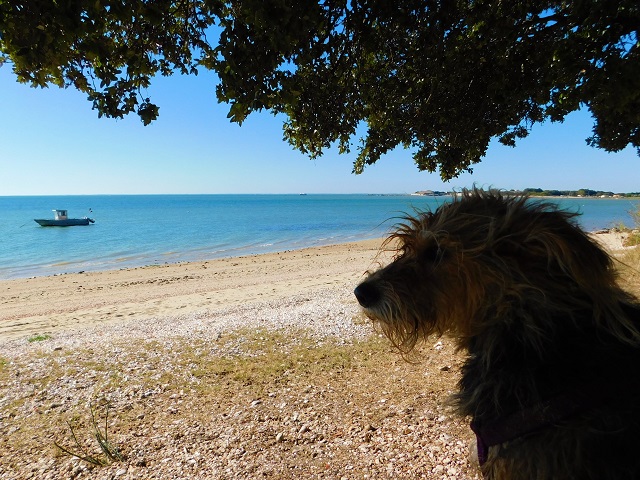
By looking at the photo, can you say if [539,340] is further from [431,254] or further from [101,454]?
[101,454]

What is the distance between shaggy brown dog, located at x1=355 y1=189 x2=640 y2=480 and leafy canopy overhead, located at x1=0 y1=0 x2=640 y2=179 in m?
2.61

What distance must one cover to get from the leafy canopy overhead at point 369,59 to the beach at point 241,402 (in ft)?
7.75

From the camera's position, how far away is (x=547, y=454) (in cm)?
163

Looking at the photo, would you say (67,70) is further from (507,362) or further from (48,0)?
(507,362)

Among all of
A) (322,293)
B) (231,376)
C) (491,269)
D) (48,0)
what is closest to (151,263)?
(322,293)

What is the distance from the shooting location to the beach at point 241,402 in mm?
3377

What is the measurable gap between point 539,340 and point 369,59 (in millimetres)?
5570

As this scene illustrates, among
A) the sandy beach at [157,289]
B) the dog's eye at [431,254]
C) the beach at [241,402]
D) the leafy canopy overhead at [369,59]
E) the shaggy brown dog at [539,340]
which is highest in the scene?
the leafy canopy overhead at [369,59]

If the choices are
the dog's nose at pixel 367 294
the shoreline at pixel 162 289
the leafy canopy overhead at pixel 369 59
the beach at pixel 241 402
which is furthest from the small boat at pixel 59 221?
the dog's nose at pixel 367 294

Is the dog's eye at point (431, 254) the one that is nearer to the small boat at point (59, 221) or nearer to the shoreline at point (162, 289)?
the shoreline at point (162, 289)

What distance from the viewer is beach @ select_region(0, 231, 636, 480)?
3.38 meters

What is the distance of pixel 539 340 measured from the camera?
5.68 feet

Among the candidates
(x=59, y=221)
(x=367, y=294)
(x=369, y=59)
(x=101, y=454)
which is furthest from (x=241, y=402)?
(x=59, y=221)

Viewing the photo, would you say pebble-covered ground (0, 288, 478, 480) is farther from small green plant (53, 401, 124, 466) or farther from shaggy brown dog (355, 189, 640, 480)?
shaggy brown dog (355, 189, 640, 480)
